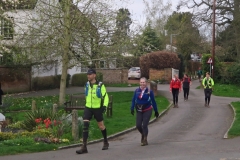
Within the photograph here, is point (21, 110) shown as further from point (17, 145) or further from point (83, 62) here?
point (17, 145)

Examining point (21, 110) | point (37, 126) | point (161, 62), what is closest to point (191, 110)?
point (21, 110)

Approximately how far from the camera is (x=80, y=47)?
2067 centimetres

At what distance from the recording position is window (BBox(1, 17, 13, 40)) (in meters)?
20.8

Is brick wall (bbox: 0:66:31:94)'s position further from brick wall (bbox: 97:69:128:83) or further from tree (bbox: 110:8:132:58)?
brick wall (bbox: 97:69:128:83)

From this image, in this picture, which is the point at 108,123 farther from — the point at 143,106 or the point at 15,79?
the point at 15,79

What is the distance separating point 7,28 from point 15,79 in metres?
10.6

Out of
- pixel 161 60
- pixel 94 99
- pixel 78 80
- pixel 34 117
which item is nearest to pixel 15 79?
pixel 78 80

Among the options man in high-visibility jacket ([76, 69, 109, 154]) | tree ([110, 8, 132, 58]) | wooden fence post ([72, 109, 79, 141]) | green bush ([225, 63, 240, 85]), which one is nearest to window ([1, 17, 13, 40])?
tree ([110, 8, 132, 58])

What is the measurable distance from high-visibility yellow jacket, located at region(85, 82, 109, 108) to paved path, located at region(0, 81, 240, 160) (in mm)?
1099

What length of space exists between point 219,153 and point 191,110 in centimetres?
1061

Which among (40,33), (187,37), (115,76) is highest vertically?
(187,37)

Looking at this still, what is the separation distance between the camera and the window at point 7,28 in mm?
20783

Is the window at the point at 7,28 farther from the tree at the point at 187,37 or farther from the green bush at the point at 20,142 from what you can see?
the tree at the point at 187,37

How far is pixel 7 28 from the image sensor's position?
2139cm
